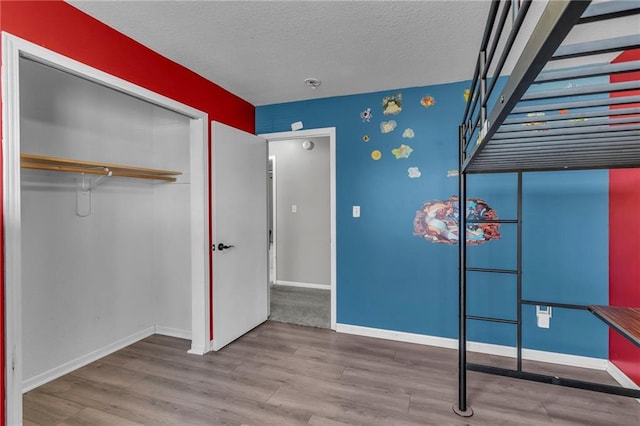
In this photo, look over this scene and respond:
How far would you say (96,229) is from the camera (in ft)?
8.48

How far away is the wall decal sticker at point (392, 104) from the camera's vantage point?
2.86 meters

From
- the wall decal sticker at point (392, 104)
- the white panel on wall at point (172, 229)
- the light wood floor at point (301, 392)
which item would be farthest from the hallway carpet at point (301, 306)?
the wall decal sticker at point (392, 104)

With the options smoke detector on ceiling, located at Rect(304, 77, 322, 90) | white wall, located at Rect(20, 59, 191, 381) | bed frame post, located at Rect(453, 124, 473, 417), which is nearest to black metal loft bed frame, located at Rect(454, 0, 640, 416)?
bed frame post, located at Rect(453, 124, 473, 417)

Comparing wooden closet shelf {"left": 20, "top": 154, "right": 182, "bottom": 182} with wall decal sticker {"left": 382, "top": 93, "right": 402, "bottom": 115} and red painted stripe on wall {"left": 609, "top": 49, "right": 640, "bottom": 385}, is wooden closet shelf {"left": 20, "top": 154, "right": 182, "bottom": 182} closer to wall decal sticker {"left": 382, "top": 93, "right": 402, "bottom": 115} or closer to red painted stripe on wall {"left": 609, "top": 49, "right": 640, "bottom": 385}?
wall decal sticker {"left": 382, "top": 93, "right": 402, "bottom": 115}

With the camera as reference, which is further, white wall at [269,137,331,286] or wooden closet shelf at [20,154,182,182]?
Answer: white wall at [269,137,331,286]

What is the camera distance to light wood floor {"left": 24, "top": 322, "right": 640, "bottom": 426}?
1844 millimetres

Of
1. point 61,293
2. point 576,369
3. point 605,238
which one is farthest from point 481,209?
point 61,293

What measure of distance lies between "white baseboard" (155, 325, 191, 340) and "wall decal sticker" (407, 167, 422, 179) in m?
2.62

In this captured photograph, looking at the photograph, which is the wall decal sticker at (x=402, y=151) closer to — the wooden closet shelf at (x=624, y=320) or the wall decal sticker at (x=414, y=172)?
the wall decal sticker at (x=414, y=172)

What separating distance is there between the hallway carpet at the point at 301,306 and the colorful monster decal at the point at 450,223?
57.0 inches

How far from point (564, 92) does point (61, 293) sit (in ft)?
10.4

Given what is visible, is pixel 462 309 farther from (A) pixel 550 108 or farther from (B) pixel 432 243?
(A) pixel 550 108

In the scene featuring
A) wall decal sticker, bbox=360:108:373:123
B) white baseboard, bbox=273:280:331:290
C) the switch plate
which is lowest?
white baseboard, bbox=273:280:331:290

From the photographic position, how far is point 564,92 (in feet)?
2.46
